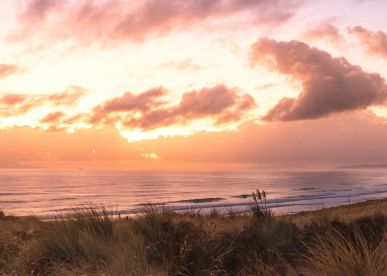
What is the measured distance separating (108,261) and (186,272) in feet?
4.24

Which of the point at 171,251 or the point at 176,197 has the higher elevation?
the point at 171,251

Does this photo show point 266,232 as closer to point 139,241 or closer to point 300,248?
point 300,248

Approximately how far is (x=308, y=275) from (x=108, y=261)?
10.7 feet

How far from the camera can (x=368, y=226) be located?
12.1 meters

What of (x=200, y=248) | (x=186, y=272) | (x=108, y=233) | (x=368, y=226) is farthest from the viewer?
(x=368, y=226)

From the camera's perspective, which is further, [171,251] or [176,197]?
[176,197]

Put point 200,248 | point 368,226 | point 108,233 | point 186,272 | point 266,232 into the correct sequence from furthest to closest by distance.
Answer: point 368,226 < point 266,232 < point 108,233 < point 200,248 < point 186,272

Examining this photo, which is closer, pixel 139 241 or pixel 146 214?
pixel 139 241

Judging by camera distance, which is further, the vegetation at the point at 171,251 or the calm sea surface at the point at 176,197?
the calm sea surface at the point at 176,197

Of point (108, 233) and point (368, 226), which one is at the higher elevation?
point (108, 233)

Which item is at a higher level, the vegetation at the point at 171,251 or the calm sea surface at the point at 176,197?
the vegetation at the point at 171,251

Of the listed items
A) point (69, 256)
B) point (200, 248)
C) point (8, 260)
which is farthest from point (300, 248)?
point (8, 260)

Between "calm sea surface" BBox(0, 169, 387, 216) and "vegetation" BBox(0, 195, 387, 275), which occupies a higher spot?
"vegetation" BBox(0, 195, 387, 275)

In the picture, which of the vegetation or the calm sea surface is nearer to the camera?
the vegetation
